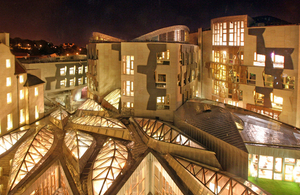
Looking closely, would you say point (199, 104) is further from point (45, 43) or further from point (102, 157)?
point (45, 43)

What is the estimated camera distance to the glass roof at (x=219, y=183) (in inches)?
583

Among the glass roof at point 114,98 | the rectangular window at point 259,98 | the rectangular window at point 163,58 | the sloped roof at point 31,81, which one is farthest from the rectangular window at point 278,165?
the sloped roof at point 31,81

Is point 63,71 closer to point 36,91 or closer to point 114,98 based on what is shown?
point 36,91

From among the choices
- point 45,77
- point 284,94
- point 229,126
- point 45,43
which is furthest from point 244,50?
point 45,43

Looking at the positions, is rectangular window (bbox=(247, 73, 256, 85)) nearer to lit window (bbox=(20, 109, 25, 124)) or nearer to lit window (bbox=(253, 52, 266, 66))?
lit window (bbox=(253, 52, 266, 66))

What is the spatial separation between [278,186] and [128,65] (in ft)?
66.4

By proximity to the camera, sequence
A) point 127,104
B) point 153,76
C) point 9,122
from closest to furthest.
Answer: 1. point 153,76
2. point 127,104
3. point 9,122

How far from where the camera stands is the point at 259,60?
3356cm

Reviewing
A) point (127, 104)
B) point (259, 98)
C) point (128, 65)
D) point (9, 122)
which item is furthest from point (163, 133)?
point (9, 122)

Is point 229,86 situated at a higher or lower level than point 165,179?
higher

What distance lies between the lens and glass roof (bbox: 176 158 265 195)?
1480cm

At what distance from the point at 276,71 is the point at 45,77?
42098 mm

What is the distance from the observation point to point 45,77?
50.3 m

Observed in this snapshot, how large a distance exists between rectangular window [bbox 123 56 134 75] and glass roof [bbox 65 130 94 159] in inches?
405
